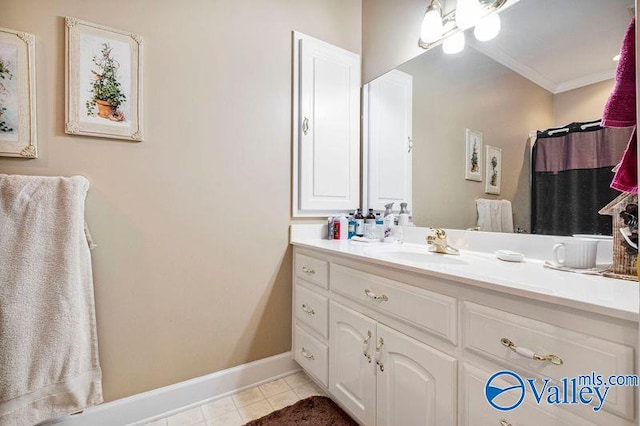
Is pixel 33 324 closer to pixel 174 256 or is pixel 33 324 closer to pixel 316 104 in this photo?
pixel 174 256

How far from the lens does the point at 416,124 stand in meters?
1.70

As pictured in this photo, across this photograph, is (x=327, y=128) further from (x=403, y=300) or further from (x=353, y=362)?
(x=353, y=362)

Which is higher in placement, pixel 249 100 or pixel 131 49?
pixel 131 49

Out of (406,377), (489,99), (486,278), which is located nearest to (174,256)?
(406,377)

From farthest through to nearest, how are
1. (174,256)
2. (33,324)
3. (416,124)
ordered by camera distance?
(416,124) < (174,256) < (33,324)

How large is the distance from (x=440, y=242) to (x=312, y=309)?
0.74 m

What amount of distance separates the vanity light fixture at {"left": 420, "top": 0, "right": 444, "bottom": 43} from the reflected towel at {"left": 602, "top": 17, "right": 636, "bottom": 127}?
0.77 metres

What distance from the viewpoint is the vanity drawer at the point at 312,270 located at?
1418mm

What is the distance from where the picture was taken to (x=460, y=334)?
826 mm

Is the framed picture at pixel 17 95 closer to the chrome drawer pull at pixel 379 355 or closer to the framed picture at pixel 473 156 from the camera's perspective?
the chrome drawer pull at pixel 379 355

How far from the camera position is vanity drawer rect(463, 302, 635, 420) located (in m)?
0.56

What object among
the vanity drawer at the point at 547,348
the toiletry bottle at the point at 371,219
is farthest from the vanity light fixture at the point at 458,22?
the vanity drawer at the point at 547,348

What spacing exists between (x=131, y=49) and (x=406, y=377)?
68.9 inches

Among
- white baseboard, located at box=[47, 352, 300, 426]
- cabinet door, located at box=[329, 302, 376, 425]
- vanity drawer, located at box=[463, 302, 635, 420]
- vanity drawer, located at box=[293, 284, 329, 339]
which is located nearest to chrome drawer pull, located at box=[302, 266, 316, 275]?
vanity drawer, located at box=[293, 284, 329, 339]
